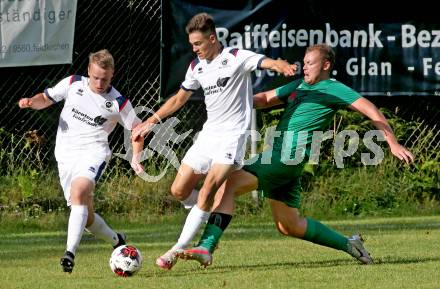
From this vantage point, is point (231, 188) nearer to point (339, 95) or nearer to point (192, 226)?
point (192, 226)

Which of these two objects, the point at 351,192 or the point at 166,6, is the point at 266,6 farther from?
the point at 351,192

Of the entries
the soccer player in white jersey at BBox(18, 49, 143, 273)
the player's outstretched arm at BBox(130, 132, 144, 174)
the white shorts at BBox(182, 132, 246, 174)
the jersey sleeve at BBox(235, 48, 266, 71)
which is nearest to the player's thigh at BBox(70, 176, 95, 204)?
the soccer player in white jersey at BBox(18, 49, 143, 273)

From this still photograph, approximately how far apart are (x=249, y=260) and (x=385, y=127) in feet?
5.52

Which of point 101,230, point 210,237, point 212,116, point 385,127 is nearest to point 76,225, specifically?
point 101,230

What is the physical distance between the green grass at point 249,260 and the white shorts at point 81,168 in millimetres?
671

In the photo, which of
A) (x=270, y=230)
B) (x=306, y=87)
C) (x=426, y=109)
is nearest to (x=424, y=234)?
(x=270, y=230)

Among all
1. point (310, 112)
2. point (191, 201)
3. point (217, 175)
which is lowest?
point (191, 201)

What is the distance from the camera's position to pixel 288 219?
29.3 ft

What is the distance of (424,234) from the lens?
11250 millimetres

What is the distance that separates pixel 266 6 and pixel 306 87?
503 centimetres

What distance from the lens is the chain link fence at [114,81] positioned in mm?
14359

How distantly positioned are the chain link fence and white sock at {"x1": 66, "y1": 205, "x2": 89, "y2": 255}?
5.41 metres

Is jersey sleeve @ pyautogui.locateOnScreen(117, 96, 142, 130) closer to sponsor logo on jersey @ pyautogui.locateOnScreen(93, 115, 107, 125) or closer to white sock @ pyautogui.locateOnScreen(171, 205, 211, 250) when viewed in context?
sponsor logo on jersey @ pyautogui.locateOnScreen(93, 115, 107, 125)

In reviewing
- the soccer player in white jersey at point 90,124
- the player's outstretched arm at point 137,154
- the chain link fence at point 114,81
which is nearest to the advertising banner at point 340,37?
the chain link fence at point 114,81
